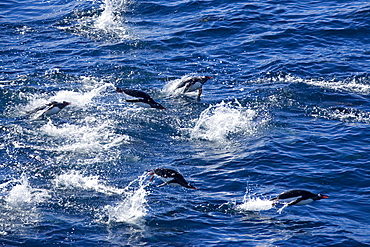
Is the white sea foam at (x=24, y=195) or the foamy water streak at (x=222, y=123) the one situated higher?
the white sea foam at (x=24, y=195)

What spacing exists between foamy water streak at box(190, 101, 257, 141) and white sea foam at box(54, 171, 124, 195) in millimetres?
3703

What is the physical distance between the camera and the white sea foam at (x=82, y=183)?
14672mm

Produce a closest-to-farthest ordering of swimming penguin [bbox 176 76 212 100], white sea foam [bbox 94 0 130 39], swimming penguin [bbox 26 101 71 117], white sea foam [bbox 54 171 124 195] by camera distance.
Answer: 1. white sea foam [bbox 54 171 124 195]
2. swimming penguin [bbox 26 101 71 117]
3. swimming penguin [bbox 176 76 212 100]
4. white sea foam [bbox 94 0 130 39]

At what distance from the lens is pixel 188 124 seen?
726 inches

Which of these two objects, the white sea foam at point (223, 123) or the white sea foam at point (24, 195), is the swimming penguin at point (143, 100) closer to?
the white sea foam at point (223, 123)

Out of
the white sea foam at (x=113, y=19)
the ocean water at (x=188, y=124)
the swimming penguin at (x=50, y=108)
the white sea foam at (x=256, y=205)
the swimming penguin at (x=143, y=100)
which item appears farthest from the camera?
the white sea foam at (x=113, y=19)

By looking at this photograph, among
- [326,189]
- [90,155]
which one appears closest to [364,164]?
[326,189]

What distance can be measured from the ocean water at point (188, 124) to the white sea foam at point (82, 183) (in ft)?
0.15

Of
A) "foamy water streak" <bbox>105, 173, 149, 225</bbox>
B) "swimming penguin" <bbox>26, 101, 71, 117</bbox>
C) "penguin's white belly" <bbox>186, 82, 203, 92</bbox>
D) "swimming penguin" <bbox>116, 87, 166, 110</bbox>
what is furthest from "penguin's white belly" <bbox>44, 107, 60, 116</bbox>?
"foamy water streak" <bbox>105, 173, 149, 225</bbox>

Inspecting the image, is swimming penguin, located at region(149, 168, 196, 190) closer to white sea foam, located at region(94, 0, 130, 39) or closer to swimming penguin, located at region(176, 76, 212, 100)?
swimming penguin, located at region(176, 76, 212, 100)

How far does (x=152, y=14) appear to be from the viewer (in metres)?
28.9

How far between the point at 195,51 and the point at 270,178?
10.3 m

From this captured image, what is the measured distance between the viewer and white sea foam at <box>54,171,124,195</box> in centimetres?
1467

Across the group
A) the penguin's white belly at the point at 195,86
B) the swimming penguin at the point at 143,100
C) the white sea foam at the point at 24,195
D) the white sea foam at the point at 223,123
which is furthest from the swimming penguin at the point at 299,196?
the penguin's white belly at the point at 195,86
